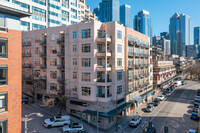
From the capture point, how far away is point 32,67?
4109cm

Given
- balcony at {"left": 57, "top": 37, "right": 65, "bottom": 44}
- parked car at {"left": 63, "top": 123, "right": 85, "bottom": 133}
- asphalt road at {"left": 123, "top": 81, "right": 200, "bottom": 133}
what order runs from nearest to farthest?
parked car at {"left": 63, "top": 123, "right": 85, "bottom": 133} → asphalt road at {"left": 123, "top": 81, "right": 200, "bottom": 133} → balcony at {"left": 57, "top": 37, "right": 65, "bottom": 44}

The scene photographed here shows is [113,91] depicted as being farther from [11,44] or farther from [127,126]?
[11,44]

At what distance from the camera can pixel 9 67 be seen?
1658cm

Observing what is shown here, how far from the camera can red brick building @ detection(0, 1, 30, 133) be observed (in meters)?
16.0

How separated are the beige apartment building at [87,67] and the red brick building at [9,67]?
13342mm

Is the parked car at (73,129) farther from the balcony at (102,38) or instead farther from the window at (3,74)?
the balcony at (102,38)

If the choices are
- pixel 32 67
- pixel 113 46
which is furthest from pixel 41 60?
pixel 113 46

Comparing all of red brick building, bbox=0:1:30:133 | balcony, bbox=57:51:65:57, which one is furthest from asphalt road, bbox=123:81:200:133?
balcony, bbox=57:51:65:57

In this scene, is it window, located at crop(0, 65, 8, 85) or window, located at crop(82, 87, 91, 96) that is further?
window, located at crop(82, 87, 91, 96)

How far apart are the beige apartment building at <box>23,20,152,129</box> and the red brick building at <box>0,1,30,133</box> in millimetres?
13342

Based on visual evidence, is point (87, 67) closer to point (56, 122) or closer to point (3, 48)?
point (56, 122)

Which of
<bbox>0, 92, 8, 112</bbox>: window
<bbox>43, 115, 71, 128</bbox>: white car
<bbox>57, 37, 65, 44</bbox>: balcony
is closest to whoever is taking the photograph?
<bbox>0, 92, 8, 112</bbox>: window

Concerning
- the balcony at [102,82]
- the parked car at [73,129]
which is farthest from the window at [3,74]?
the balcony at [102,82]

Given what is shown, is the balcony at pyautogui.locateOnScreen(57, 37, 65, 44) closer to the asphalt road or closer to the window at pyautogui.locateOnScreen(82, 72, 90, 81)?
the window at pyautogui.locateOnScreen(82, 72, 90, 81)
